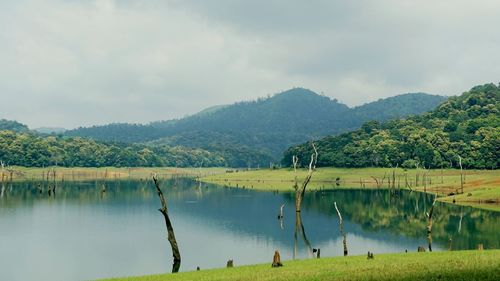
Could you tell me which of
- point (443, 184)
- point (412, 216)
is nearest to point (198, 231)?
point (412, 216)

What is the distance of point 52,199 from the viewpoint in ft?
451

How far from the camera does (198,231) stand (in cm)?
8519

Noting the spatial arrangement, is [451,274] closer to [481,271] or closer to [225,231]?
[481,271]

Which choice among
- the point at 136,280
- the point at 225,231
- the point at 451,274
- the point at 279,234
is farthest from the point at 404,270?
the point at 225,231

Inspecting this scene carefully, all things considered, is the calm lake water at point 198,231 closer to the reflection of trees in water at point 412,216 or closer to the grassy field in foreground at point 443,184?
the reflection of trees in water at point 412,216

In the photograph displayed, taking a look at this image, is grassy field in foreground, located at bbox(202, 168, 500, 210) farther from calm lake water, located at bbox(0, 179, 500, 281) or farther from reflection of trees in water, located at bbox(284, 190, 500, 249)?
calm lake water, located at bbox(0, 179, 500, 281)

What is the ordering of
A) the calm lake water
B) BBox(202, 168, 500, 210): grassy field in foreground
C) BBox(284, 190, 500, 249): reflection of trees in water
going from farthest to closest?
BBox(202, 168, 500, 210): grassy field in foreground
BBox(284, 190, 500, 249): reflection of trees in water
the calm lake water

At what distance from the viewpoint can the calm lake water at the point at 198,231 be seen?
59.0 meters

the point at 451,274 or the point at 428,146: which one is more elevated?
the point at 428,146

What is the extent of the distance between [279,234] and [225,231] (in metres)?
10.3

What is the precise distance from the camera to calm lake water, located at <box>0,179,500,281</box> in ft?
194

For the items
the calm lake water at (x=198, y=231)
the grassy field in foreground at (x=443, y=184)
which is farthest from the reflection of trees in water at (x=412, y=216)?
the grassy field in foreground at (x=443, y=184)

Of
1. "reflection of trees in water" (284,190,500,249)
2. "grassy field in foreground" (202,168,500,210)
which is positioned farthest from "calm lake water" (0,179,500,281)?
"grassy field in foreground" (202,168,500,210)

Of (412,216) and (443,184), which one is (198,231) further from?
(443,184)
